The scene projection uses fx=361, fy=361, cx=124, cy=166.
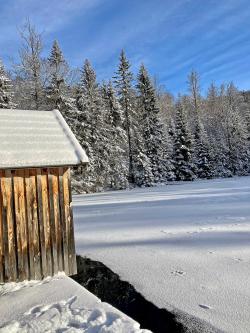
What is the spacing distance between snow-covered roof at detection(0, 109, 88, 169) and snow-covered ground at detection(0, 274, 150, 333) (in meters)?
1.95

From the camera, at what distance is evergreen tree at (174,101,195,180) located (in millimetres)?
37781

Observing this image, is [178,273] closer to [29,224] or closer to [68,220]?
[68,220]

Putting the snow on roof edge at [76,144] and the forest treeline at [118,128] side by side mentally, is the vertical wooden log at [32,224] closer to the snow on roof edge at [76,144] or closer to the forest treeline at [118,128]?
the snow on roof edge at [76,144]

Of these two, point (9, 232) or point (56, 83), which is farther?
point (56, 83)

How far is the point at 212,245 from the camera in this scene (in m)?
7.80

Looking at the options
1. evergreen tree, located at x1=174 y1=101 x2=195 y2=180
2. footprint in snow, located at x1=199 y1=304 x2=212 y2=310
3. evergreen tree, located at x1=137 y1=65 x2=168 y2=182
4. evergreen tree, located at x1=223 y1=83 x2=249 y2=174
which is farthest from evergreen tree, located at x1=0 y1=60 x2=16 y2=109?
evergreen tree, located at x1=223 y1=83 x2=249 y2=174

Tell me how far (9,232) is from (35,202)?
2.12ft

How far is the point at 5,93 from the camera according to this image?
88.7 feet

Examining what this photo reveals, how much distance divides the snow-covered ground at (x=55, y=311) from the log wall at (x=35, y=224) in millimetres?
326

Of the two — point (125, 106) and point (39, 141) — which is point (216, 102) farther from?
point (39, 141)

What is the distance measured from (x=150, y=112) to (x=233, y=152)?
13.5 metres

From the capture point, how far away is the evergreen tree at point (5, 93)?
87.2 ft

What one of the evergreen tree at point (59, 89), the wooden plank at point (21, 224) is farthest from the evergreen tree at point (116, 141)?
the wooden plank at point (21, 224)

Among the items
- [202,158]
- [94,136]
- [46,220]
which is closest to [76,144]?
[46,220]
